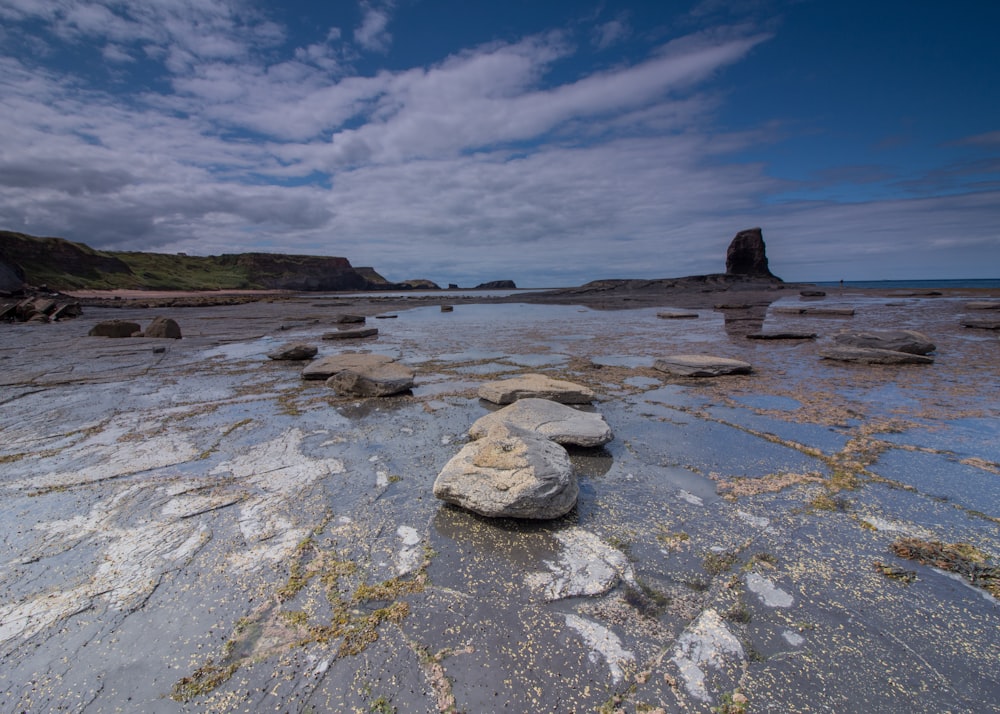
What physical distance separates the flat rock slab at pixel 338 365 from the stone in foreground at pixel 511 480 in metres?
3.54

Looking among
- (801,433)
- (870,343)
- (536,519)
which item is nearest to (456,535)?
(536,519)

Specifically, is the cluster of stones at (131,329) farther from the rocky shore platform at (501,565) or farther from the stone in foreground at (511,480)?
the stone in foreground at (511,480)

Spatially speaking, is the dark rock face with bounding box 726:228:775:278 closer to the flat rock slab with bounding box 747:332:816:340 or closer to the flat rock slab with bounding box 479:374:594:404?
the flat rock slab with bounding box 747:332:816:340

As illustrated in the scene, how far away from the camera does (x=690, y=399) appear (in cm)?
497

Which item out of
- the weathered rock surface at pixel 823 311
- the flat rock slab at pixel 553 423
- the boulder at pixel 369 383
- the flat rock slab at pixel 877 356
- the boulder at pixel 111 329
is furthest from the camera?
the weathered rock surface at pixel 823 311

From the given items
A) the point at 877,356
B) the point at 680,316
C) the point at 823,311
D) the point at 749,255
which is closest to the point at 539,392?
the point at 877,356

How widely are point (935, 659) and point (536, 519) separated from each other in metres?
1.66

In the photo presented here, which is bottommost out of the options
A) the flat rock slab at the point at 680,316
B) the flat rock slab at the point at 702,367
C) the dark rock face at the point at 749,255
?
the flat rock slab at the point at 680,316

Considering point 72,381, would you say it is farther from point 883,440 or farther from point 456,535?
point 883,440

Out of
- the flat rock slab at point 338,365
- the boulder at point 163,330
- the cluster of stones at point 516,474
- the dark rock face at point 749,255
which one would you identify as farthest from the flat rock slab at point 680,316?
the dark rock face at point 749,255

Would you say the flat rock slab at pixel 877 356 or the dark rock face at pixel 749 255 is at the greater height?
the dark rock face at pixel 749 255

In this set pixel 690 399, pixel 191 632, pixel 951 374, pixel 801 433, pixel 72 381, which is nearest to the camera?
pixel 191 632

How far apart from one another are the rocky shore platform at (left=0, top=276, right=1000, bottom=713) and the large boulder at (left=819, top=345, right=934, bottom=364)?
1831 millimetres

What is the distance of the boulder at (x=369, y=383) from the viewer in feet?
17.6
